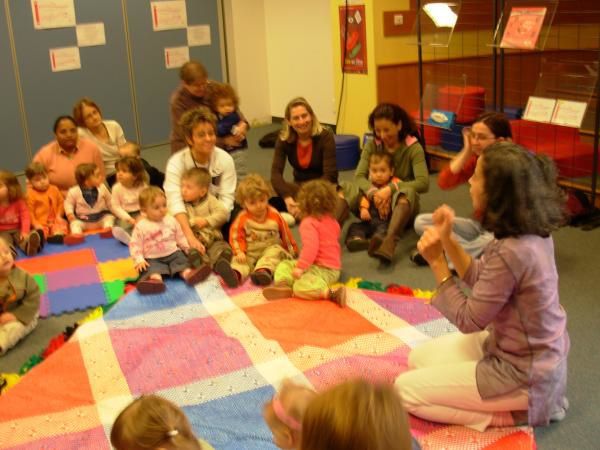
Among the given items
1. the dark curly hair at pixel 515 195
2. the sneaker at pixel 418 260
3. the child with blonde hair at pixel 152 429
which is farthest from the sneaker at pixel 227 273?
the child with blonde hair at pixel 152 429

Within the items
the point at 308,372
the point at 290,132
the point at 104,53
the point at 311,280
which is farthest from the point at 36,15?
the point at 308,372

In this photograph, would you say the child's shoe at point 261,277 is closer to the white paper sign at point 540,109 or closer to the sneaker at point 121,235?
the sneaker at point 121,235

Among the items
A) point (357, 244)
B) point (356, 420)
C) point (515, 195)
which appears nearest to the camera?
point (356, 420)

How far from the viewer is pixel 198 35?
23.1 feet

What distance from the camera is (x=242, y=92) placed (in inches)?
300

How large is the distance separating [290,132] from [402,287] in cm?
148

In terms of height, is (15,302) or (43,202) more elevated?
(43,202)

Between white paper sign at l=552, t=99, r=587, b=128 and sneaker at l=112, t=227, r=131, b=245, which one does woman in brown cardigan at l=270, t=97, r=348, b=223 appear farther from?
white paper sign at l=552, t=99, r=587, b=128

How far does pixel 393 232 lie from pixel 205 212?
1031 mm

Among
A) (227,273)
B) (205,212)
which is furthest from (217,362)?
(205,212)

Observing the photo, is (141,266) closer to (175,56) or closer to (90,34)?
(90,34)

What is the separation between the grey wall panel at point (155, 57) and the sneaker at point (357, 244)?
360 centimetres

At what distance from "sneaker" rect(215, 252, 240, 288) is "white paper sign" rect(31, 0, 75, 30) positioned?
3.69 metres

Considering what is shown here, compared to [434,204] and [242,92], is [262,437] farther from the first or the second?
[242,92]
